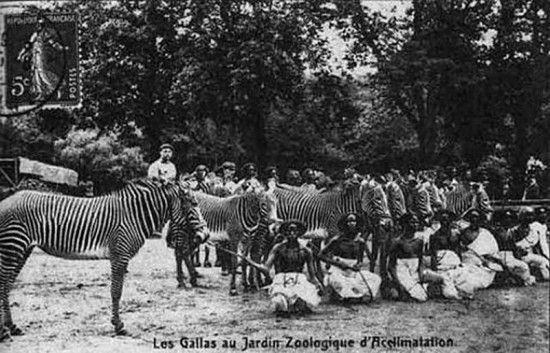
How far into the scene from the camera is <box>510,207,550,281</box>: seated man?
9742mm

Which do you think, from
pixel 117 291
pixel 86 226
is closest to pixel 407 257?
pixel 117 291

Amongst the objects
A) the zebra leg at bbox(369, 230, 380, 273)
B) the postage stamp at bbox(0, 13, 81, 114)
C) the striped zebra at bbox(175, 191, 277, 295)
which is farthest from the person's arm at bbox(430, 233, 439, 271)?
the postage stamp at bbox(0, 13, 81, 114)

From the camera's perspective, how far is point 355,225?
8.64 metres

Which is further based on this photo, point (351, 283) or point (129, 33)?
point (129, 33)

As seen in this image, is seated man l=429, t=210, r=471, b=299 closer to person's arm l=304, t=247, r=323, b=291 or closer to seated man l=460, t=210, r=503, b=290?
seated man l=460, t=210, r=503, b=290

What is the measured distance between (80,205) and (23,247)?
85 centimetres

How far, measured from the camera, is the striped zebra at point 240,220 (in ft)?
31.8

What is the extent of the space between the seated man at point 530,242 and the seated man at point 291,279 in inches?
144

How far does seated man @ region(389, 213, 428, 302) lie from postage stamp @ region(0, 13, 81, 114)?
15.9 feet

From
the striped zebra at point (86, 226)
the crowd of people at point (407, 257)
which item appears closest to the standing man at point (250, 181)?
the crowd of people at point (407, 257)

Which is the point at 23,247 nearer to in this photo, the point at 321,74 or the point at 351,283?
the point at 351,283

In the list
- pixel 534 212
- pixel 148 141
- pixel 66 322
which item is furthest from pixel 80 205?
pixel 534 212

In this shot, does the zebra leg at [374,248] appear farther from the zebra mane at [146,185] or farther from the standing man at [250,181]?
the zebra mane at [146,185]

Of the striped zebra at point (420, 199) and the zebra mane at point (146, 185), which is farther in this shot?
the striped zebra at point (420, 199)
